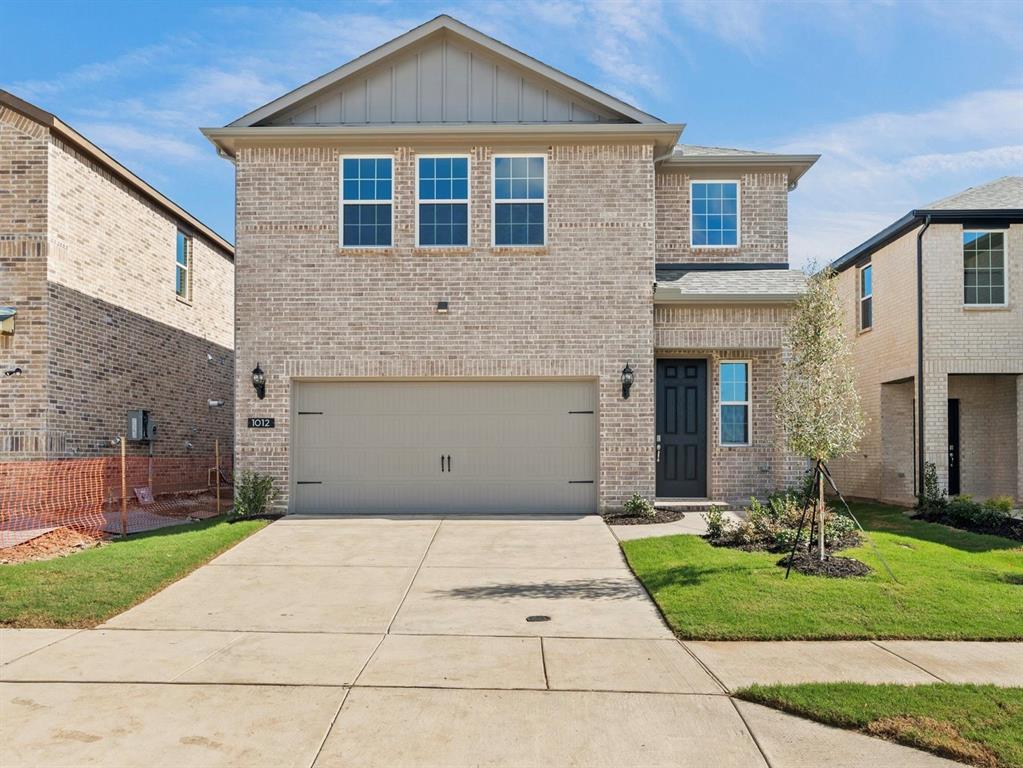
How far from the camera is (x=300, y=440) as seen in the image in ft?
46.1

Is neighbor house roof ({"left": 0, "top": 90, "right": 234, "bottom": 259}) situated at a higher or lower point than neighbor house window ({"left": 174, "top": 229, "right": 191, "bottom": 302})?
higher

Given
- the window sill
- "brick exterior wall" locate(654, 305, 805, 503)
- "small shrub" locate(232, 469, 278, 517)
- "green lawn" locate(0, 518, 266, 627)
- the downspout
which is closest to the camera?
"green lawn" locate(0, 518, 266, 627)

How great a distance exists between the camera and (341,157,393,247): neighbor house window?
14.0m

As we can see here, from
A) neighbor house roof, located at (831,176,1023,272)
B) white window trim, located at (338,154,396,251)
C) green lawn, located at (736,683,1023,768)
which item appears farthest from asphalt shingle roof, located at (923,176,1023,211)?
green lawn, located at (736,683,1023,768)

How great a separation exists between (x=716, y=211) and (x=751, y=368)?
10.9 feet

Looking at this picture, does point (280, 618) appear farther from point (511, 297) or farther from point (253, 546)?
point (511, 297)

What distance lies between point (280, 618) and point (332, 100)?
9610mm

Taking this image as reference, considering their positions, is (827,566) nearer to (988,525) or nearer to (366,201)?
(988,525)

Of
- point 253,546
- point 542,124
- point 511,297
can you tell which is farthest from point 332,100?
point 253,546

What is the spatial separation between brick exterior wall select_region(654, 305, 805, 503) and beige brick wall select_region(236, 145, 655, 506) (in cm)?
79

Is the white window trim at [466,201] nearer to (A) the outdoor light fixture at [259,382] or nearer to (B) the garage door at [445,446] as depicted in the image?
(B) the garage door at [445,446]

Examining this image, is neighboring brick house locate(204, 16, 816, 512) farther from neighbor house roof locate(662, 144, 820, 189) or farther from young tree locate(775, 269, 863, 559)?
young tree locate(775, 269, 863, 559)

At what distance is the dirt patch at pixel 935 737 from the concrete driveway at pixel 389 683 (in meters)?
0.14

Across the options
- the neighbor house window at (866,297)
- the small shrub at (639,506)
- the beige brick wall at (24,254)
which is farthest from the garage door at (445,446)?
the neighbor house window at (866,297)
